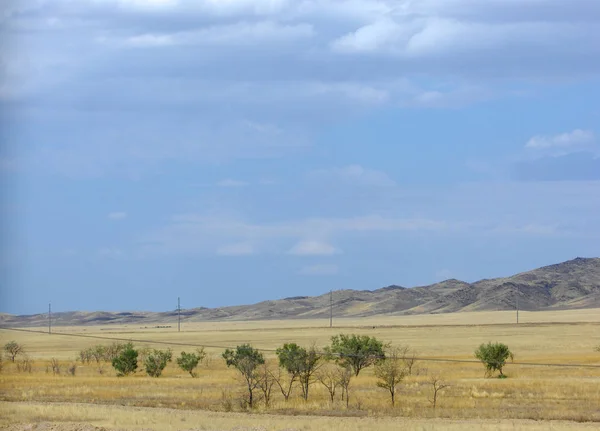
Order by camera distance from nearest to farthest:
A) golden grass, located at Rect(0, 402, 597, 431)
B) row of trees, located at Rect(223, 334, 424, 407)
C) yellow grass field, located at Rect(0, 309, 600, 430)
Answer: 1. golden grass, located at Rect(0, 402, 597, 431)
2. yellow grass field, located at Rect(0, 309, 600, 430)
3. row of trees, located at Rect(223, 334, 424, 407)

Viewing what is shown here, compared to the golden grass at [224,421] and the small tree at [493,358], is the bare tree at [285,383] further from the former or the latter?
the small tree at [493,358]

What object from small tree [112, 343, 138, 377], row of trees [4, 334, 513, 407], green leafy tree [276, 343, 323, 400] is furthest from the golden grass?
small tree [112, 343, 138, 377]

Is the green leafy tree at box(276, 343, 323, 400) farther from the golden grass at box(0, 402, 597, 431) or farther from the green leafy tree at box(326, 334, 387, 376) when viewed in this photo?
the green leafy tree at box(326, 334, 387, 376)

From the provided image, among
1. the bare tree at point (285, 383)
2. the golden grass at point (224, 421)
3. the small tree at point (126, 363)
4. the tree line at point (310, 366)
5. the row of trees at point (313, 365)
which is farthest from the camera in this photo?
the small tree at point (126, 363)

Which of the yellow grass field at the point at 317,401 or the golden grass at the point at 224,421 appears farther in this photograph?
the yellow grass field at the point at 317,401

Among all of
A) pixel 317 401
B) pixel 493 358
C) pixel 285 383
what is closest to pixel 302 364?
pixel 317 401

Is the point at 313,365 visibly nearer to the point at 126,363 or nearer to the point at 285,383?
the point at 285,383

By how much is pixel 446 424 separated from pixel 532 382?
760 inches

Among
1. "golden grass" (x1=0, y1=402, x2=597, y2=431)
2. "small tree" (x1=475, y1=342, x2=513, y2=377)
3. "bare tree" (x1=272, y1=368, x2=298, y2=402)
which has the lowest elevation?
"golden grass" (x1=0, y1=402, x2=597, y2=431)

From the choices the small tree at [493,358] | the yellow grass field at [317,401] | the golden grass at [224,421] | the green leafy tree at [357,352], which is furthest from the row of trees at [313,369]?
the small tree at [493,358]

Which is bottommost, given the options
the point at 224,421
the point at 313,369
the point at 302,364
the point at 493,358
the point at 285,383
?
the point at 224,421

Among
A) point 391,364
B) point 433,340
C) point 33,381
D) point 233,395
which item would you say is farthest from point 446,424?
point 433,340

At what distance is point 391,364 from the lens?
158ft

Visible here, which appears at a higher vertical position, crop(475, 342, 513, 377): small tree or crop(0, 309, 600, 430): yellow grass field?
crop(475, 342, 513, 377): small tree
